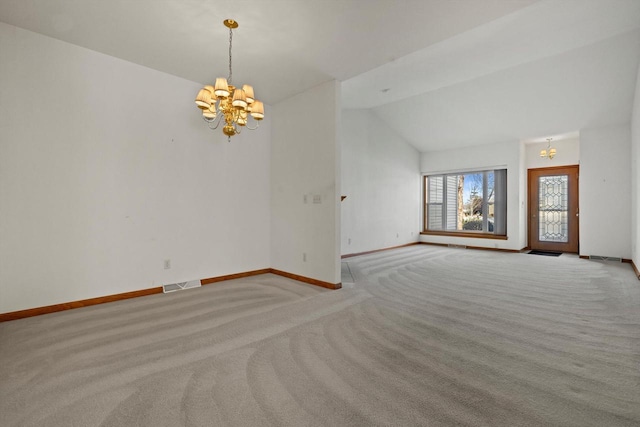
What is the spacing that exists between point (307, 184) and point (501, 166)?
6288mm

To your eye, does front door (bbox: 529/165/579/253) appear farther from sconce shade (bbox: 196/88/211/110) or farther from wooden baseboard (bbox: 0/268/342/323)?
sconce shade (bbox: 196/88/211/110)

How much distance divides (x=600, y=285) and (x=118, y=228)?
22.6ft

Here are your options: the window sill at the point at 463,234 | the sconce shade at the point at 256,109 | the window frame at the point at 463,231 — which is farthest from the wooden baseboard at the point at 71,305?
the window frame at the point at 463,231

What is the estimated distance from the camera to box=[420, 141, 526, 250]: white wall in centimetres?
751

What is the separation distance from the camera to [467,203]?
892 centimetres

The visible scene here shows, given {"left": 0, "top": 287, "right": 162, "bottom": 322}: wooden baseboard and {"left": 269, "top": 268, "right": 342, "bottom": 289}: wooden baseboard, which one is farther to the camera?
{"left": 269, "top": 268, "right": 342, "bottom": 289}: wooden baseboard

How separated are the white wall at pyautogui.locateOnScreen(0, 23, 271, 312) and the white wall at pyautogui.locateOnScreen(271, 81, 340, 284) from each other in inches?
30.2

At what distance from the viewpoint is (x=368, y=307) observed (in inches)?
130

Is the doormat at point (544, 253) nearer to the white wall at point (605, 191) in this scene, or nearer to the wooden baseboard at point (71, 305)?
the white wall at point (605, 191)

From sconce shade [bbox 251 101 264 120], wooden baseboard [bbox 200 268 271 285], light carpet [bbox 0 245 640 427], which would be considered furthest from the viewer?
wooden baseboard [bbox 200 268 271 285]

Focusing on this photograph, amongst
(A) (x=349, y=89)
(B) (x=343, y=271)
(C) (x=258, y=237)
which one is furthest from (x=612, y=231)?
(C) (x=258, y=237)

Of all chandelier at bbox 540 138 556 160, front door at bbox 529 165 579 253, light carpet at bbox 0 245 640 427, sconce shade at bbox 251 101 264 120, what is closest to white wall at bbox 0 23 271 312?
light carpet at bbox 0 245 640 427

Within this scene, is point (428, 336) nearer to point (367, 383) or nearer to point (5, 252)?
point (367, 383)

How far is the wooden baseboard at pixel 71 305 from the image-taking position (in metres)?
2.97
